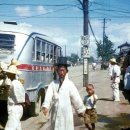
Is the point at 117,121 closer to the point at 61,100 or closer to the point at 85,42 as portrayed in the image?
the point at 61,100

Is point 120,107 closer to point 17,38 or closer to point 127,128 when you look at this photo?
point 127,128

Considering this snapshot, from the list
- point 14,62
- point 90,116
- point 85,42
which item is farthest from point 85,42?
point 90,116

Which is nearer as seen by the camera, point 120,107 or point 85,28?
point 120,107

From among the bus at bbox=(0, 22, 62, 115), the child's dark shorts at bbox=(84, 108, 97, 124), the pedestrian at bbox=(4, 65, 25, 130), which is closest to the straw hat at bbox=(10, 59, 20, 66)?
the bus at bbox=(0, 22, 62, 115)

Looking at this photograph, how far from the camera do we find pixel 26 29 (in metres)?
11.7

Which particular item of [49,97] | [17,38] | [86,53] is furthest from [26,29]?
[86,53]

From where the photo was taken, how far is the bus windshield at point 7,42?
1116 cm

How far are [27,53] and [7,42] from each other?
678mm

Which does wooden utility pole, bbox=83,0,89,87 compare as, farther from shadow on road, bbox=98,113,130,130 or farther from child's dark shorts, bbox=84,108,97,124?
child's dark shorts, bbox=84,108,97,124

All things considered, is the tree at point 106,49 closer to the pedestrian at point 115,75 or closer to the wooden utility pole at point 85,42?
the wooden utility pole at point 85,42

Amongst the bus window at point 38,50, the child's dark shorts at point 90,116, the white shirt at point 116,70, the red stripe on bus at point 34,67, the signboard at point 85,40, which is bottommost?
the child's dark shorts at point 90,116

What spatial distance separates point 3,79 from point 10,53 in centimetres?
124

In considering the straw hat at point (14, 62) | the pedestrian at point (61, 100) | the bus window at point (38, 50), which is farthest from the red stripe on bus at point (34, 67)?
the pedestrian at point (61, 100)

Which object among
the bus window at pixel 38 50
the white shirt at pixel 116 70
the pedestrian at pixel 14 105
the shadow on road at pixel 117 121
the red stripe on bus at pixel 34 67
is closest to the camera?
the pedestrian at pixel 14 105
